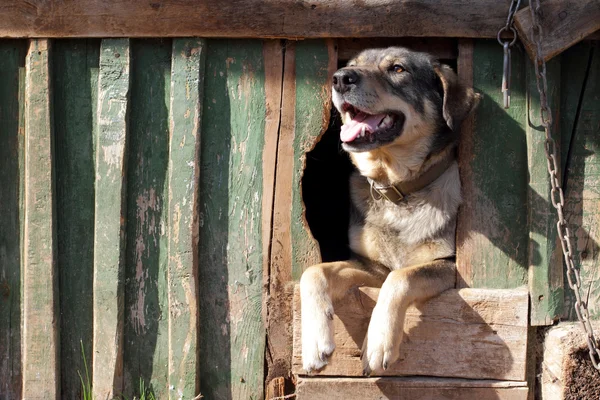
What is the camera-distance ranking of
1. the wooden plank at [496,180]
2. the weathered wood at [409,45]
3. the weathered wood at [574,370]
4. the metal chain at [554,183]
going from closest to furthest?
the metal chain at [554,183]
the weathered wood at [574,370]
the wooden plank at [496,180]
the weathered wood at [409,45]

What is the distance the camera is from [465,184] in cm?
388

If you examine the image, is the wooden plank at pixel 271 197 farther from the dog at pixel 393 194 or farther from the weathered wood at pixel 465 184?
the weathered wood at pixel 465 184

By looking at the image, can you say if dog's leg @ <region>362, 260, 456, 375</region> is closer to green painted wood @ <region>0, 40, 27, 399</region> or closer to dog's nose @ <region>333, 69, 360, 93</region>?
dog's nose @ <region>333, 69, 360, 93</region>

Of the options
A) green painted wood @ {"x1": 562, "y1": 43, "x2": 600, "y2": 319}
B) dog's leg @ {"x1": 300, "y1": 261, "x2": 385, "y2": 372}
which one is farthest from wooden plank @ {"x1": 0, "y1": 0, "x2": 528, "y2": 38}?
dog's leg @ {"x1": 300, "y1": 261, "x2": 385, "y2": 372}

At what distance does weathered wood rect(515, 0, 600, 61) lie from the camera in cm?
360

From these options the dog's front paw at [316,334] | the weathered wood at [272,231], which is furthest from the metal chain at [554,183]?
the weathered wood at [272,231]

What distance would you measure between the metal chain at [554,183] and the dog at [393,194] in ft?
1.24

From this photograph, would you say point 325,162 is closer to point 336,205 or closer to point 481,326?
point 336,205

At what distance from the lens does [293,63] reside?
3850 mm

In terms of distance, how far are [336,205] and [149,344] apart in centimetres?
196

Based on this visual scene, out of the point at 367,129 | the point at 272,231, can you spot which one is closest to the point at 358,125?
the point at 367,129

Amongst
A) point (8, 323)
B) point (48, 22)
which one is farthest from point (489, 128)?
point (8, 323)

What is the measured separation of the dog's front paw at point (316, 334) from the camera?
3439 millimetres

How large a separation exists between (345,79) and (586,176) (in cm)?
133
